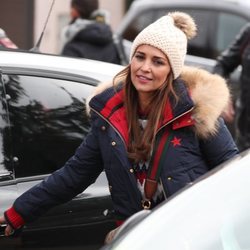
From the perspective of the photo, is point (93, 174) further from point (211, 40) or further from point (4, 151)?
point (211, 40)

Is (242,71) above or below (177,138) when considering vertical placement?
below

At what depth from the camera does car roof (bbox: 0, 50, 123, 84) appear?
4.74 metres

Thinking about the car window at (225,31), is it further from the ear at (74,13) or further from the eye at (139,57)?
the eye at (139,57)

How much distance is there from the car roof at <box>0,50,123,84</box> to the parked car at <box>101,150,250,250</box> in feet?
4.97

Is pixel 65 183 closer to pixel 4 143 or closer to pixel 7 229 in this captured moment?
pixel 7 229

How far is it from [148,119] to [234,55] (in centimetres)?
397

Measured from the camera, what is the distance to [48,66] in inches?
190

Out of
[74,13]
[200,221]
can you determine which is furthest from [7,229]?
[74,13]

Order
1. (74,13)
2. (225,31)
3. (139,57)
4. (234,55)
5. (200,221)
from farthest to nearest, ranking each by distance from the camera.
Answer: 1. (225,31)
2. (74,13)
3. (234,55)
4. (139,57)
5. (200,221)

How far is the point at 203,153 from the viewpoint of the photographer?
3.99m

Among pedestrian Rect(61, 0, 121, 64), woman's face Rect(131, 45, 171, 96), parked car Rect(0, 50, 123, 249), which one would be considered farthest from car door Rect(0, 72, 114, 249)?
pedestrian Rect(61, 0, 121, 64)

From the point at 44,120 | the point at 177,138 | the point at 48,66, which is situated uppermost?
the point at 177,138

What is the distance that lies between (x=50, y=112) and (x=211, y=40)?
5357 mm

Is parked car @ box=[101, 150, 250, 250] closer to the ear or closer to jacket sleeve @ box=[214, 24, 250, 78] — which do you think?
jacket sleeve @ box=[214, 24, 250, 78]
